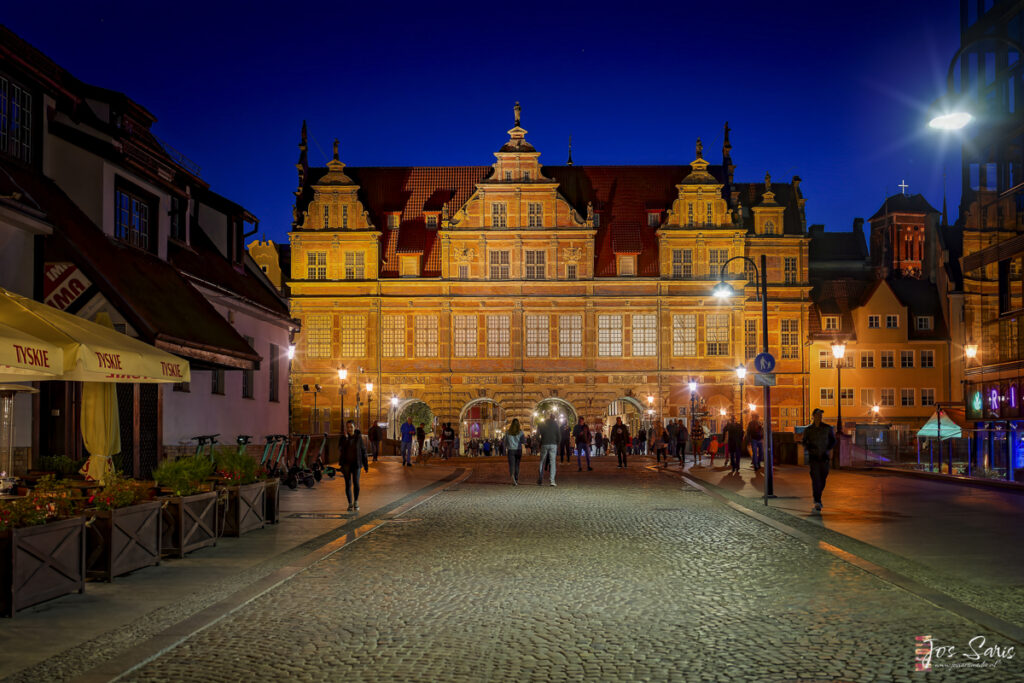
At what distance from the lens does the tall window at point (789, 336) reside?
68.4 metres

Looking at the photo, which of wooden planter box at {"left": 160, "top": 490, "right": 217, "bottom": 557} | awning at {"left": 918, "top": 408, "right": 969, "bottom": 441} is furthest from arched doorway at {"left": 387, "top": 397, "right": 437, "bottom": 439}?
wooden planter box at {"left": 160, "top": 490, "right": 217, "bottom": 557}

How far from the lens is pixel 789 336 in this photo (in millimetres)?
68625

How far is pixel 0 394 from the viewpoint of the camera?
16.5 m

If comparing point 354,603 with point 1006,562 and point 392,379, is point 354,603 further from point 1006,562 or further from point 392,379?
point 392,379

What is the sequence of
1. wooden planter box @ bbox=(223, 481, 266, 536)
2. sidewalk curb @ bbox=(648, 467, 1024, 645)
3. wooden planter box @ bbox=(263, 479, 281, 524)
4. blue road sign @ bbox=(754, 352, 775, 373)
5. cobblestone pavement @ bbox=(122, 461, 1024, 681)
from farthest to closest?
blue road sign @ bbox=(754, 352, 775, 373) < wooden planter box @ bbox=(263, 479, 281, 524) < wooden planter box @ bbox=(223, 481, 266, 536) < sidewalk curb @ bbox=(648, 467, 1024, 645) < cobblestone pavement @ bbox=(122, 461, 1024, 681)

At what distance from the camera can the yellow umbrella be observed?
14.4 metres

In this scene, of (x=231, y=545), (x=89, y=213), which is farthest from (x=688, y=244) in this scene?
(x=231, y=545)

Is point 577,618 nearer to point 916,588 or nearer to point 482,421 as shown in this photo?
point 916,588

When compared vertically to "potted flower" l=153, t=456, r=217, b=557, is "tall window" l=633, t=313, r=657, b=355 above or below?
above

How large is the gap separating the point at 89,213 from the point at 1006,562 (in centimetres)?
1649

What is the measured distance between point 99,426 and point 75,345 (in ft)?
11.1

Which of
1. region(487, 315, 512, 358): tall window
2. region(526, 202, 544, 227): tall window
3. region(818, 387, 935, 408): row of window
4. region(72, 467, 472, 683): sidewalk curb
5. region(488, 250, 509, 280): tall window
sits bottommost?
region(72, 467, 472, 683): sidewalk curb

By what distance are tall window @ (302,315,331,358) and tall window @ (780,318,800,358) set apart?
2849 centimetres

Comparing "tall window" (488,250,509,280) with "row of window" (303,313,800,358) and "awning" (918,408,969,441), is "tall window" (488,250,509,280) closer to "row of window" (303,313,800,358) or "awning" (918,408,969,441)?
"row of window" (303,313,800,358)
